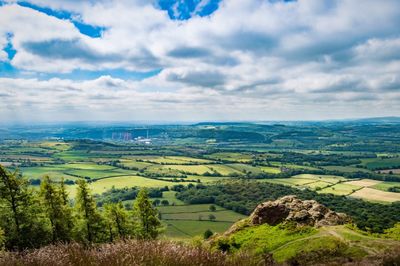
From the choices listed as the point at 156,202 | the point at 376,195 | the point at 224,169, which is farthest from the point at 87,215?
the point at 224,169

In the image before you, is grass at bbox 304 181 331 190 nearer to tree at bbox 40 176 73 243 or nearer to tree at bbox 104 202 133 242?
tree at bbox 104 202 133 242

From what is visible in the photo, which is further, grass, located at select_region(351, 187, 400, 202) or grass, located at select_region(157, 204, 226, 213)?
grass, located at select_region(351, 187, 400, 202)

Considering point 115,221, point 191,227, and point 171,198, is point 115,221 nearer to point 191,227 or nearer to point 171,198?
point 191,227

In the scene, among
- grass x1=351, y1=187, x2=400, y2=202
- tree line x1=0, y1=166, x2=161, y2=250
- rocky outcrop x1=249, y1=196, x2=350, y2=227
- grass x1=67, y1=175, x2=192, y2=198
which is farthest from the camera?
grass x1=67, y1=175, x2=192, y2=198

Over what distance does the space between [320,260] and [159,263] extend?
15644 millimetres

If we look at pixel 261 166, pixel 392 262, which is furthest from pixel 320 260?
pixel 261 166

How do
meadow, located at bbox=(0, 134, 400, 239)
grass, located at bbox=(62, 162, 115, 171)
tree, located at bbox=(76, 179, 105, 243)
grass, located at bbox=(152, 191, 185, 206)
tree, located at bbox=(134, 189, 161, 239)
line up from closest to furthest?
tree, located at bbox=(76, 179, 105, 243)
tree, located at bbox=(134, 189, 161, 239)
meadow, located at bbox=(0, 134, 400, 239)
grass, located at bbox=(152, 191, 185, 206)
grass, located at bbox=(62, 162, 115, 171)

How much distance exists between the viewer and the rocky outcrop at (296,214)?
96.7ft

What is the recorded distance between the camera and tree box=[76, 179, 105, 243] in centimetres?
4297

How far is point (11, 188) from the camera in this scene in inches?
1398

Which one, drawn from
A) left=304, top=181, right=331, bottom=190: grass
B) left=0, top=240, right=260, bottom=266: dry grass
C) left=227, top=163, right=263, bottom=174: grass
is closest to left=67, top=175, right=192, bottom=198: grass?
left=227, top=163, right=263, bottom=174: grass

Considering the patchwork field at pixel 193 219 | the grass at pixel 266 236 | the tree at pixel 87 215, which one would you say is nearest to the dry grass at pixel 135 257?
the grass at pixel 266 236

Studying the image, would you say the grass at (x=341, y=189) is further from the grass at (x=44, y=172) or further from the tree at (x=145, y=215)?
the grass at (x=44, y=172)

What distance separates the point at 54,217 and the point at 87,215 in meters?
4.54
